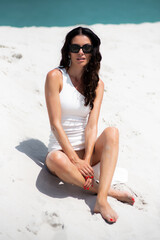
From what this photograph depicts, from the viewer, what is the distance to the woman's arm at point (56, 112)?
250cm

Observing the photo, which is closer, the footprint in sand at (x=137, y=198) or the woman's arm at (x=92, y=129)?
the woman's arm at (x=92, y=129)

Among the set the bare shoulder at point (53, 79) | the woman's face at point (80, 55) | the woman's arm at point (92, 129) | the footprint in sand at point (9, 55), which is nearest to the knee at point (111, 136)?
the woman's arm at point (92, 129)

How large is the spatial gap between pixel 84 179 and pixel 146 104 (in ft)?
14.1

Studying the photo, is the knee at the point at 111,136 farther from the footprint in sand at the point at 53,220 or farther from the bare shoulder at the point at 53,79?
the footprint in sand at the point at 53,220

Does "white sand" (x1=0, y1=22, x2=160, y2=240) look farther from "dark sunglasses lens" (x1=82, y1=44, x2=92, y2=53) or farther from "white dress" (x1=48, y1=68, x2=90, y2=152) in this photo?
"dark sunglasses lens" (x1=82, y1=44, x2=92, y2=53)

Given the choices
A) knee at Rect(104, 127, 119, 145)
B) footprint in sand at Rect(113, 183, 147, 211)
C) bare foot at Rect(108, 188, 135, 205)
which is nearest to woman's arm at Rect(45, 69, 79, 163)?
knee at Rect(104, 127, 119, 145)

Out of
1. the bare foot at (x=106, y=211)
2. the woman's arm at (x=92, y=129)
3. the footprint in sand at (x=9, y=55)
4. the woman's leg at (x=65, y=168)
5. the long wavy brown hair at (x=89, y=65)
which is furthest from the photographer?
the footprint in sand at (x=9, y=55)

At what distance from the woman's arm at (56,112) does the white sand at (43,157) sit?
462mm

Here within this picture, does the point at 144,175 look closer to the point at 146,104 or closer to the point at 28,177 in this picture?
the point at 28,177

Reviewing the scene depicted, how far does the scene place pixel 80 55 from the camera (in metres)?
2.71

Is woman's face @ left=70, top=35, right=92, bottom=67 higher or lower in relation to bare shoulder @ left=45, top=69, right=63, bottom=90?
higher

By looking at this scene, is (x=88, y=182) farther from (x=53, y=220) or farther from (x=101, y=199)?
(x=53, y=220)

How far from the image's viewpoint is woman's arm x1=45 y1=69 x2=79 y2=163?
2.50m

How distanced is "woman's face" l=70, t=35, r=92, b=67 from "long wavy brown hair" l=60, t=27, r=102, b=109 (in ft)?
0.14
